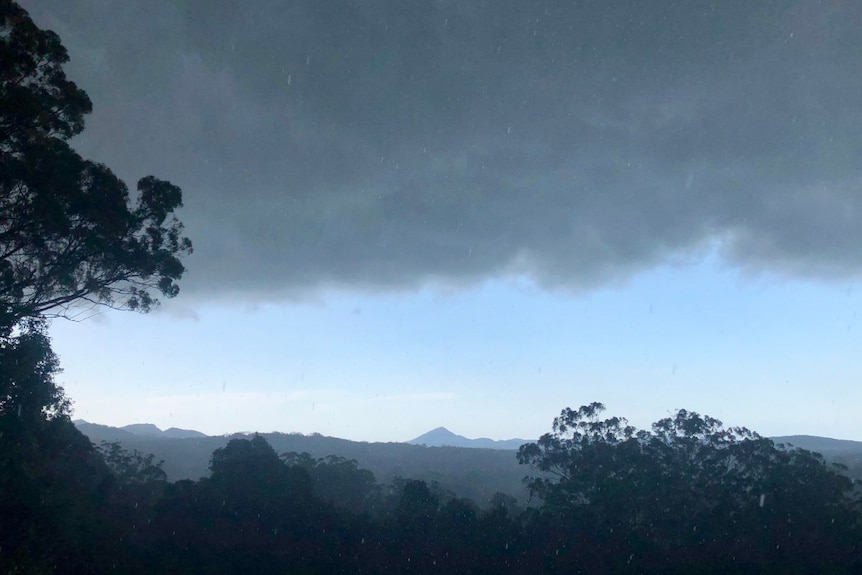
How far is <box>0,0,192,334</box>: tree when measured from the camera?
51.0 ft

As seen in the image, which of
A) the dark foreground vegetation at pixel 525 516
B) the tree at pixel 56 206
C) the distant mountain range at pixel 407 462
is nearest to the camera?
the tree at pixel 56 206

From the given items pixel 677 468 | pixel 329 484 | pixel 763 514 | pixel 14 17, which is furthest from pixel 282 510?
pixel 14 17

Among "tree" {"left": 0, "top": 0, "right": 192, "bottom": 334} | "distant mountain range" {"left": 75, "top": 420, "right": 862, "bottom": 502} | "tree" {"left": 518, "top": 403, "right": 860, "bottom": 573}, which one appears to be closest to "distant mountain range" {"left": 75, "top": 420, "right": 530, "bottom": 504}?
"distant mountain range" {"left": 75, "top": 420, "right": 862, "bottom": 502}

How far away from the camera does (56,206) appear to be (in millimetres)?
16969

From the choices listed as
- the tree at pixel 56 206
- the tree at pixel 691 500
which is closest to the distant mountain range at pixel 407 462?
the tree at pixel 691 500

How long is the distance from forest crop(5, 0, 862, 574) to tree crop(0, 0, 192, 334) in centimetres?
5

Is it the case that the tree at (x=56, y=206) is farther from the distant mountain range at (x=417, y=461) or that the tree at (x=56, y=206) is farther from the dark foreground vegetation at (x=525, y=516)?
the distant mountain range at (x=417, y=461)

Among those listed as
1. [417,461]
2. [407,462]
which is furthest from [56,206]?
[417,461]

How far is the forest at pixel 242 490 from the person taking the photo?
16969 mm

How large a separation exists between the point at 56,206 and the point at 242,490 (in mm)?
24842

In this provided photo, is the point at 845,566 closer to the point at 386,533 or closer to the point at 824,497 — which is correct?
the point at 824,497

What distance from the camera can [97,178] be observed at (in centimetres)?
1820

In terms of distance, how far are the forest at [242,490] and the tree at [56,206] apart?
0.16 ft

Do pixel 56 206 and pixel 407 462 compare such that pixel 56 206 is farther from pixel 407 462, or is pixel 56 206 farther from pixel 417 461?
pixel 417 461
